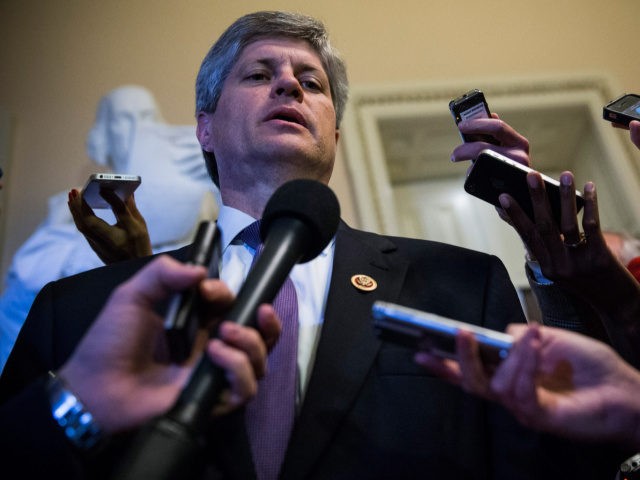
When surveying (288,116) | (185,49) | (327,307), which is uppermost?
(185,49)

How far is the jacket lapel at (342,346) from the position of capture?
30.0 inches

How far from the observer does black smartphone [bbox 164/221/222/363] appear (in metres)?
0.49

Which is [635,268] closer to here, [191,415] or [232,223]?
[232,223]

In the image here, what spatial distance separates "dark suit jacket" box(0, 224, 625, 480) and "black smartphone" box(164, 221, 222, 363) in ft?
0.61

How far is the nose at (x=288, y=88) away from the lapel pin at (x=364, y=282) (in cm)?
47

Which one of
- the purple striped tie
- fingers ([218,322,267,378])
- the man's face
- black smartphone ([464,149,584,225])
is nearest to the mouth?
the man's face

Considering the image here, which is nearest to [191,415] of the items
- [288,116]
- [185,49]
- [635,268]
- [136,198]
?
[288,116]

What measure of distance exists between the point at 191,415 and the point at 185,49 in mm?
2978

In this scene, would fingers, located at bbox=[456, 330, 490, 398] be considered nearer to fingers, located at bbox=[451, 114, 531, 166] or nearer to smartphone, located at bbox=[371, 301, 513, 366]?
smartphone, located at bbox=[371, 301, 513, 366]

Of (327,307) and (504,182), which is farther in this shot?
(504,182)

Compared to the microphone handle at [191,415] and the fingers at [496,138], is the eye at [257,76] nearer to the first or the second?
the fingers at [496,138]

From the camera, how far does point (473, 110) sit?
3.97 feet

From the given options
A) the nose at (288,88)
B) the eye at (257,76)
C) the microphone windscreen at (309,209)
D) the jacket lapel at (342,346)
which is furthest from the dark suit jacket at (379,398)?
the eye at (257,76)

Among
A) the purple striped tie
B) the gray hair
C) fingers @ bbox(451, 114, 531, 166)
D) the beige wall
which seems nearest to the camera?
the purple striped tie
